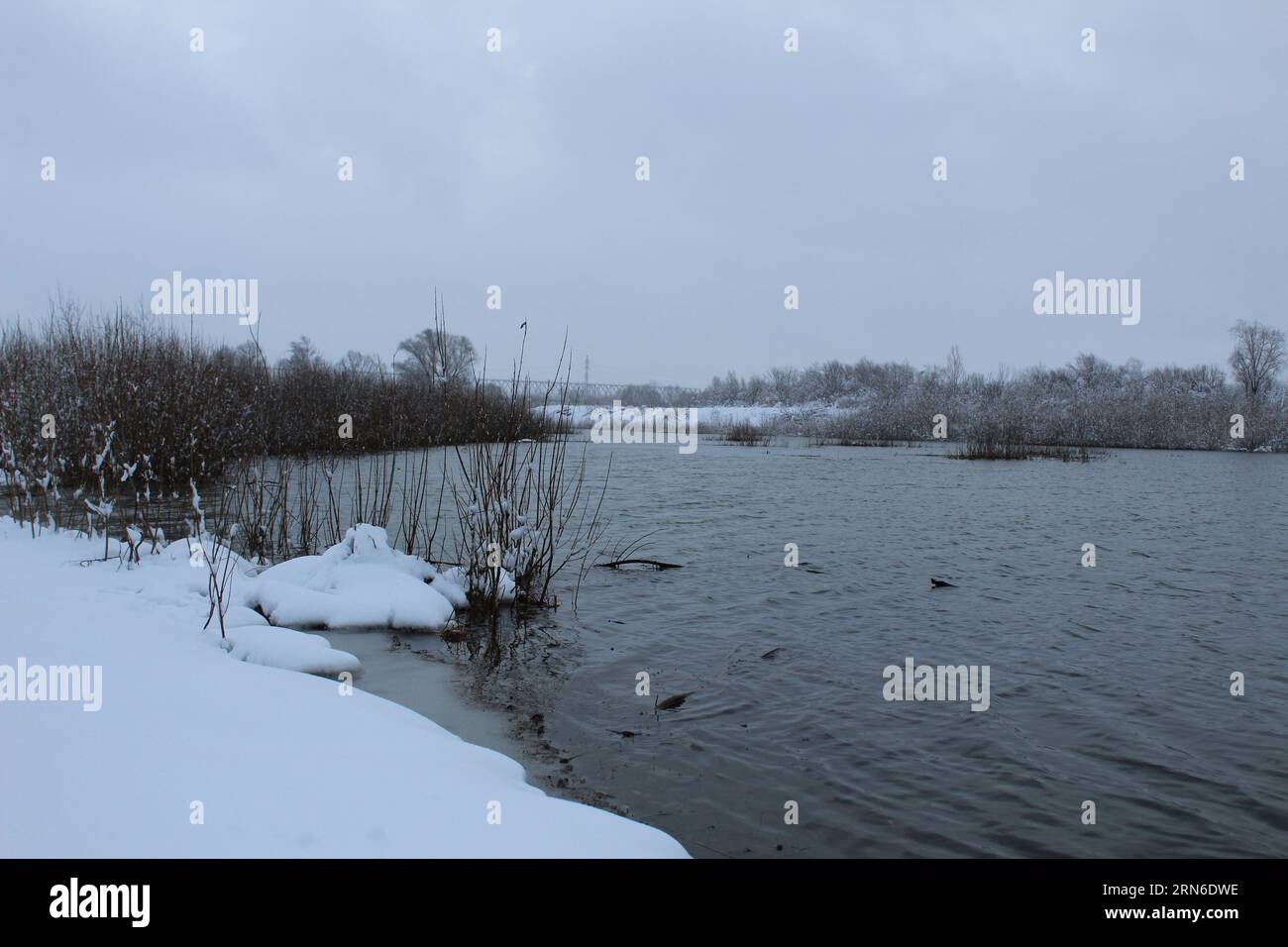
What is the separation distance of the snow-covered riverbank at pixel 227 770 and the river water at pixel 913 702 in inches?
40.0

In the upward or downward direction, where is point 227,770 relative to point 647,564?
upward

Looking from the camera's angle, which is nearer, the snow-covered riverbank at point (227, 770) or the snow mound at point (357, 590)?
the snow-covered riverbank at point (227, 770)

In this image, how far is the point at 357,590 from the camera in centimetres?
796

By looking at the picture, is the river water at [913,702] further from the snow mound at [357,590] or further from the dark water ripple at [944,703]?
the snow mound at [357,590]

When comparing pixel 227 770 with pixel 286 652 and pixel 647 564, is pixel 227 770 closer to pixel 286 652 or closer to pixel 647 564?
pixel 286 652

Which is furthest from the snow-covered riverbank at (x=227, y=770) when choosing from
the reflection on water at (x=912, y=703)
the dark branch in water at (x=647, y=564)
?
the dark branch in water at (x=647, y=564)

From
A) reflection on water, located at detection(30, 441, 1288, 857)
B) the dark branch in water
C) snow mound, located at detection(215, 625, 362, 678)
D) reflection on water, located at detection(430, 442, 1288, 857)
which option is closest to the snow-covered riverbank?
snow mound, located at detection(215, 625, 362, 678)

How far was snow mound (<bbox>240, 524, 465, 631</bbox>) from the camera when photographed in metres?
7.50

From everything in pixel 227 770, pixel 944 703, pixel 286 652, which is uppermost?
pixel 227 770

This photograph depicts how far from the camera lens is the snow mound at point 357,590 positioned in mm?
7504

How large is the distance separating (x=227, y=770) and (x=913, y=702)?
5002 mm

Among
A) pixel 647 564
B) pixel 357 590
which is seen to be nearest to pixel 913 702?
pixel 647 564

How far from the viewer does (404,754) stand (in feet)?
12.7

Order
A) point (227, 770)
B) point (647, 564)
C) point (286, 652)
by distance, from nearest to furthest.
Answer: point (227, 770)
point (286, 652)
point (647, 564)
